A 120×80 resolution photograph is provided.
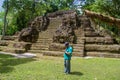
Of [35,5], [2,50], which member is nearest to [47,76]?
[2,50]

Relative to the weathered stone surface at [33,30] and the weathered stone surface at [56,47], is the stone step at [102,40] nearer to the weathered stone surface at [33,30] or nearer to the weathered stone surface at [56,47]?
the weathered stone surface at [56,47]

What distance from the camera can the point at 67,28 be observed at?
19.8 meters

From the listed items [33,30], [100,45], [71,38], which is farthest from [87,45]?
[33,30]

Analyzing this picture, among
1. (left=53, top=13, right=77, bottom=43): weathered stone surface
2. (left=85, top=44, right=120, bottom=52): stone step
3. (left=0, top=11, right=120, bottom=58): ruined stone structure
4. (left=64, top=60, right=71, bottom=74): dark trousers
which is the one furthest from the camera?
(left=53, top=13, right=77, bottom=43): weathered stone surface

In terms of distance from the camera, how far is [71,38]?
18.9m

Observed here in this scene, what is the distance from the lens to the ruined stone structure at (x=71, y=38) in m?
17.2

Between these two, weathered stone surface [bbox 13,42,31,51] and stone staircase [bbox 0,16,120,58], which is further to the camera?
weathered stone surface [bbox 13,42,31,51]

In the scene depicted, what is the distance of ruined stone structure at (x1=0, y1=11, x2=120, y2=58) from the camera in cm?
1725

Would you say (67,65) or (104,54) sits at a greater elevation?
(67,65)

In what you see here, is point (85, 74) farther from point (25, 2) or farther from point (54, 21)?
point (25, 2)

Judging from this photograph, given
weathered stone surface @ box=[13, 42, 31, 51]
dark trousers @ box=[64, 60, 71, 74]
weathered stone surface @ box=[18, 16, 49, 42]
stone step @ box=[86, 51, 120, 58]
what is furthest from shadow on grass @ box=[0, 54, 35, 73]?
weathered stone surface @ box=[18, 16, 49, 42]

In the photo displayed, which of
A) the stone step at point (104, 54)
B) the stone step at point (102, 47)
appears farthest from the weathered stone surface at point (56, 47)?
the stone step at point (104, 54)

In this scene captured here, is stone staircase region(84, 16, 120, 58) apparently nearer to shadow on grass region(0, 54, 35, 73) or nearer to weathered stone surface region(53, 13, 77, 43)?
weathered stone surface region(53, 13, 77, 43)

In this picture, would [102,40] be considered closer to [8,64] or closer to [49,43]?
[49,43]
